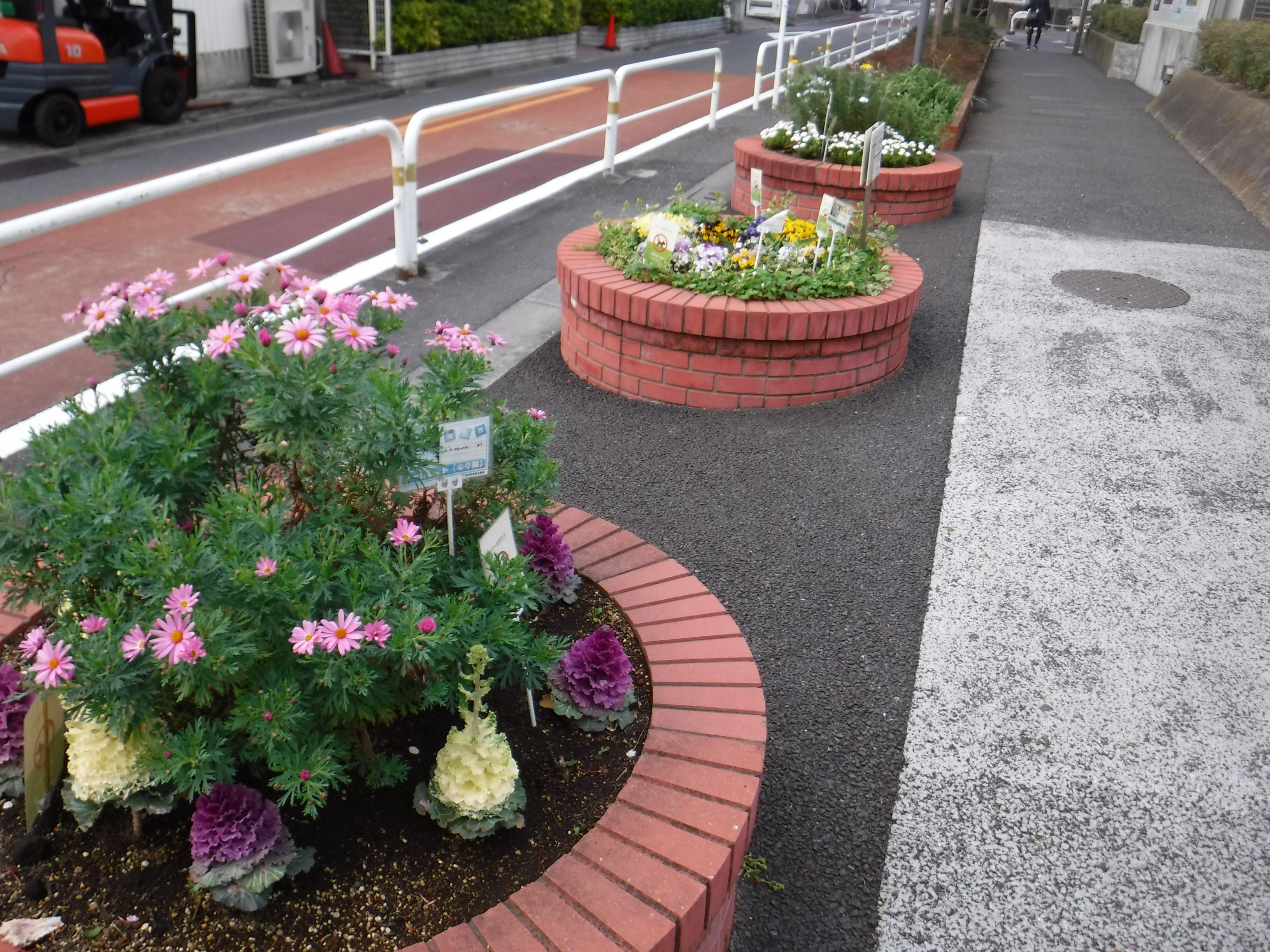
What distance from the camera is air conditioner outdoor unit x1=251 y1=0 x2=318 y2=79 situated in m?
14.8

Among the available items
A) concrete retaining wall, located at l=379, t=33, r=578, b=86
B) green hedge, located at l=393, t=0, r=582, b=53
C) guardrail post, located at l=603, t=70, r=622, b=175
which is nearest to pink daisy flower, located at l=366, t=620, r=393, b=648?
guardrail post, located at l=603, t=70, r=622, b=175

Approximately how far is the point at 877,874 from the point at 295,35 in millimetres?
16144

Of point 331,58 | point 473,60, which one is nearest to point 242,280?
point 331,58

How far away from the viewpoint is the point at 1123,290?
6.37m

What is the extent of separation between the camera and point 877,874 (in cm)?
228

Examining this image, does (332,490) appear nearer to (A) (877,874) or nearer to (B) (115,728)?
(B) (115,728)

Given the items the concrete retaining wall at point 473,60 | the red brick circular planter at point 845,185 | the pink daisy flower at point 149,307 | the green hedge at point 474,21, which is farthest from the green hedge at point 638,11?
the pink daisy flower at point 149,307

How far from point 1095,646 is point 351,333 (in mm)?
2441

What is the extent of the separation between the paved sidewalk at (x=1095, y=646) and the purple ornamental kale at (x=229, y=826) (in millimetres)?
1314

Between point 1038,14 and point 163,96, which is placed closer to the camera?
point 163,96

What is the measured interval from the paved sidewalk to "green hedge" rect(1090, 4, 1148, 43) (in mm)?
21963

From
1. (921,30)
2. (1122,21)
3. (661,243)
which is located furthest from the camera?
(1122,21)

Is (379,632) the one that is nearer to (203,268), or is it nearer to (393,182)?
(203,268)

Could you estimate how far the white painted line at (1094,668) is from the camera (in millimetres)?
2238
